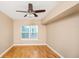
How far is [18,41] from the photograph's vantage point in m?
8.41

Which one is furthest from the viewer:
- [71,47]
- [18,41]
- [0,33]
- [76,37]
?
[18,41]

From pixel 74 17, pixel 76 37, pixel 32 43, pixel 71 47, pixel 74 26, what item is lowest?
pixel 32 43

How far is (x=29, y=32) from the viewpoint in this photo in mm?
8445

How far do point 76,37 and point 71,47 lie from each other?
48 centimetres

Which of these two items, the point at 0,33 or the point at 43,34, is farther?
the point at 43,34

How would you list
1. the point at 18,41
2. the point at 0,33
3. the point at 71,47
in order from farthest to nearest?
1. the point at 18,41
2. the point at 0,33
3. the point at 71,47

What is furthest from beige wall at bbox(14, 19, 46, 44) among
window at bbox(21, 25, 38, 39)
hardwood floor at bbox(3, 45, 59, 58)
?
hardwood floor at bbox(3, 45, 59, 58)

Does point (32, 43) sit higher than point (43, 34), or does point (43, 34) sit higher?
→ point (43, 34)

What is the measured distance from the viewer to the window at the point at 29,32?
8445mm

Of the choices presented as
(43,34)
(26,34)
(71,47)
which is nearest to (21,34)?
(26,34)

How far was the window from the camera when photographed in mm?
8445

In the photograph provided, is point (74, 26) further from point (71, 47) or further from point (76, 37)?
point (71, 47)

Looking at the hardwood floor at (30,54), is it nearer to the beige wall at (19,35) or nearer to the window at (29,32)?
the beige wall at (19,35)

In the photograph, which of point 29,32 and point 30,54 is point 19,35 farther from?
point 30,54
